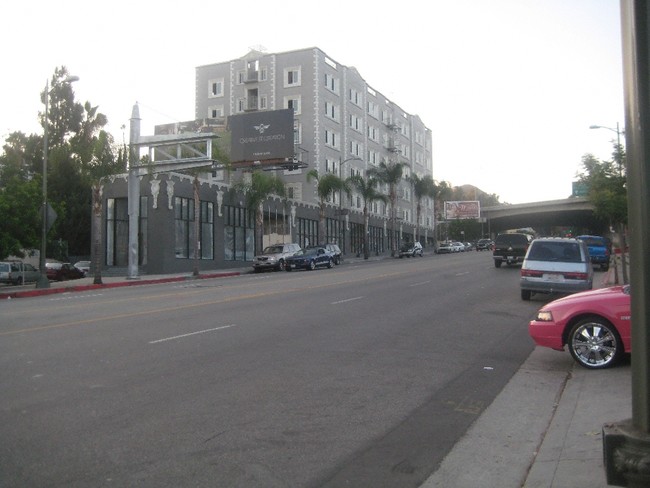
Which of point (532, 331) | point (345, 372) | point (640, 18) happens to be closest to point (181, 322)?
point (345, 372)

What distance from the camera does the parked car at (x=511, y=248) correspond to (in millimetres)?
35344

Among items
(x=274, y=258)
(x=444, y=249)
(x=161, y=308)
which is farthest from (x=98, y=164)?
(x=444, y=249)

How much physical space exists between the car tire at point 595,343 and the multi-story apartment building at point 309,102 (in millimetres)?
52273

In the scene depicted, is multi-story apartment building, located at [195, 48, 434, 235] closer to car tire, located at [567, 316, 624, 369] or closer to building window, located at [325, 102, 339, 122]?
building window, located at [325, 102, 339, 122]

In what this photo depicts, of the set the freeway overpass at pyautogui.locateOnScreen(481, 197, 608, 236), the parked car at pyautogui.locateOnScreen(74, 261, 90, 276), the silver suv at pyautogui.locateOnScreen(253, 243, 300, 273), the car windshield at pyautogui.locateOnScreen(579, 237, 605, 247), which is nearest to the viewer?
the car windshield at pyautogui.locateOnScreen(579, 237, 605, 247)

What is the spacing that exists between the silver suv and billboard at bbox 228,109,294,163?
A: 738 cm

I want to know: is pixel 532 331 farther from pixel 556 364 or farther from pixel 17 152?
pixel 17 152

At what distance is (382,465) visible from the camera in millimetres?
5625

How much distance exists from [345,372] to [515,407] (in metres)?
2.43

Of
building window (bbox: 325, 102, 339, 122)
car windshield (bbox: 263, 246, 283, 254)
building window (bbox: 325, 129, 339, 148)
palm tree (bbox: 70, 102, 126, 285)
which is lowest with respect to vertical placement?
car windshield (bbox: 263, 246, 283, 254)

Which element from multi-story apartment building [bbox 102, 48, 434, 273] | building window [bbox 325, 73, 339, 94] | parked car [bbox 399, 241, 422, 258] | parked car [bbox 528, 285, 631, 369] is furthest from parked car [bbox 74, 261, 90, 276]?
parked car [bbox 528, 285, 631, 369]

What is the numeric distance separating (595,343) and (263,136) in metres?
40.7

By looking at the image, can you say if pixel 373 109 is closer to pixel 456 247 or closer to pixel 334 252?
pixel 456 247

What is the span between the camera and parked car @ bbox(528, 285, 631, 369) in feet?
30.4
